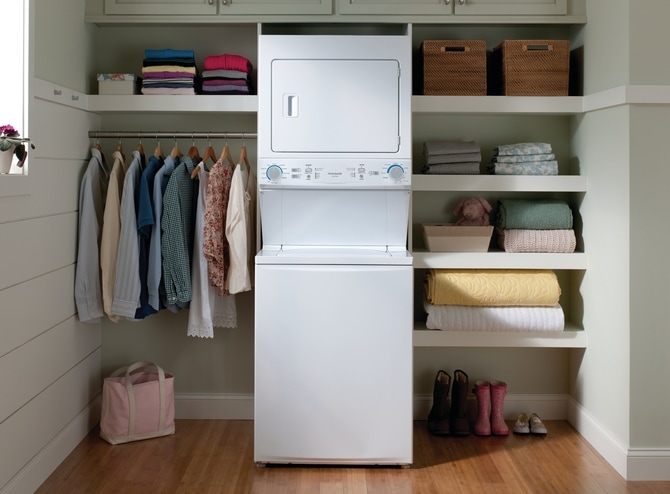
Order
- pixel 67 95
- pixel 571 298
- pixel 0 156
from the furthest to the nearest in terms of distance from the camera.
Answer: pixel 571 298
pixel 67 95
pixel 0 156

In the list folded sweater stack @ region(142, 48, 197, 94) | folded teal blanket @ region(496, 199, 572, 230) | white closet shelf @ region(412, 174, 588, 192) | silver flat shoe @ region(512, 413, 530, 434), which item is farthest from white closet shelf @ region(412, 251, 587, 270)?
folded sweater stack @ region(142, 48, 197, 94)

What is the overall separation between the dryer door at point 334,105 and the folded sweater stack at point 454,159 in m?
0.35

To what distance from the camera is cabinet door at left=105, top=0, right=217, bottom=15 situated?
3.36 metres

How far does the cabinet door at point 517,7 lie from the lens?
132 inches

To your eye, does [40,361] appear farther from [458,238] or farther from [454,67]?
[454,67]

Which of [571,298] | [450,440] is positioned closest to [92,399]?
[450,440]

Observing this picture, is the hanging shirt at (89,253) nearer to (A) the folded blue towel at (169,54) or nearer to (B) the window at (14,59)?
(A) the folded blue towel at (169,54)

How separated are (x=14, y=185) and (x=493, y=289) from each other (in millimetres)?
2013

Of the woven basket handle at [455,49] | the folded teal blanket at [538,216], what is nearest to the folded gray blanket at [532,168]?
the folded teal blanket at [538,216]

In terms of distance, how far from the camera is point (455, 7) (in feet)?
11.0

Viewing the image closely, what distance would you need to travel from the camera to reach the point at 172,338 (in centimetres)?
370

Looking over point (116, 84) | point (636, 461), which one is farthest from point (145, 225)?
point (636, 461)

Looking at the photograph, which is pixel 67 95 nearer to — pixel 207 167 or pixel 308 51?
pixel 207 167

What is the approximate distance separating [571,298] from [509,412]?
64 centimetres
